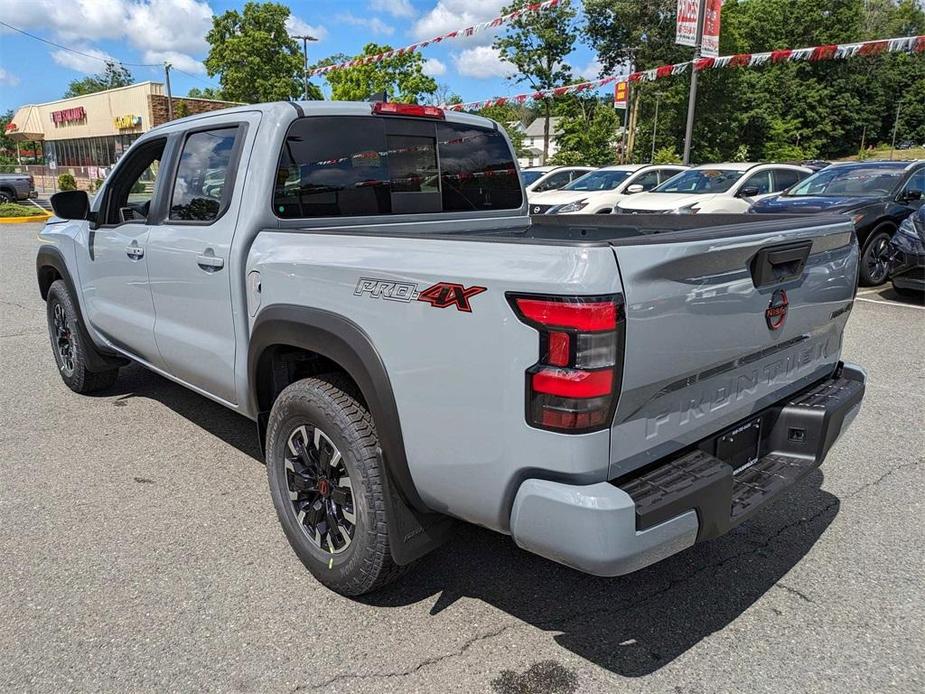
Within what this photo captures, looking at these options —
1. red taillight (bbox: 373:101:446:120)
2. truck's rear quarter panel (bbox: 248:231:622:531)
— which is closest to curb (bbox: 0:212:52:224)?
red taillight (bbox: 373:101:446:120)

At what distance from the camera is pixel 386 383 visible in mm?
2373

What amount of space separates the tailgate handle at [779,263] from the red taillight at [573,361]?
0.73m

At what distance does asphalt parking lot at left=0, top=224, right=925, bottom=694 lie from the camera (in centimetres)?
240

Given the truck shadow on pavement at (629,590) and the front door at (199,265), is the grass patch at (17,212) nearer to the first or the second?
the front door at (199,265)

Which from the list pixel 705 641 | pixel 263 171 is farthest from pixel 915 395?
pixel 263 171

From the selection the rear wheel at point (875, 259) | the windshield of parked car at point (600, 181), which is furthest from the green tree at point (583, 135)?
the rear wheel at point (875, 259)

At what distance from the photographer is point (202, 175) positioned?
3576mm

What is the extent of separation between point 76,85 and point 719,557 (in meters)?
137

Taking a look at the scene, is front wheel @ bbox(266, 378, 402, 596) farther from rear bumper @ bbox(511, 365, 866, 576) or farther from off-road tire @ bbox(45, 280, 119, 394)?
off-road tire @ bbox(45, 280, 119, 394)

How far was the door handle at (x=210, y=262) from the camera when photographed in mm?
3242

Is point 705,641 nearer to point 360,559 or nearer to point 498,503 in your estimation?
point 498,503

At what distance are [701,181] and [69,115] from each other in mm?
47072

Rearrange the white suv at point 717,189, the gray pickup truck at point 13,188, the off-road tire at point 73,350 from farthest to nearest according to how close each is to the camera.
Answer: the gray pickup truck at point 13,188 < the white suv at point 717,189 < the off-road tire at point 73,350

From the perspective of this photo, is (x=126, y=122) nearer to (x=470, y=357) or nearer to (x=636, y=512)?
(x=470, y=357)
